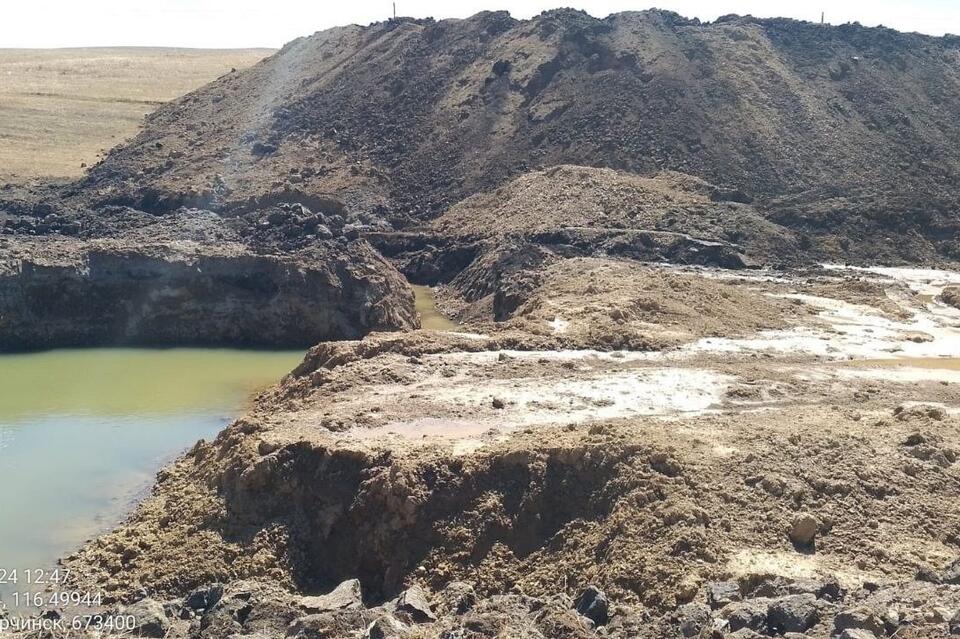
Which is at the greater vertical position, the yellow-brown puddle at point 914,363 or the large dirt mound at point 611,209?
the large dirt mound at point 611,209

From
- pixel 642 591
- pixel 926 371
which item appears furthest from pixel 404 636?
pixel 926 371

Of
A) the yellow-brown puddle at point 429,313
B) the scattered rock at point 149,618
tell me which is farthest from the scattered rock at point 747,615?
the yellow-brown puddle at point 429,313

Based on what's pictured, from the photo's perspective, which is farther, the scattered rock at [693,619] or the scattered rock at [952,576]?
the scattered rock at [952,576]

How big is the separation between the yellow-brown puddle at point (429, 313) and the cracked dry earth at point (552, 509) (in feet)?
24.5

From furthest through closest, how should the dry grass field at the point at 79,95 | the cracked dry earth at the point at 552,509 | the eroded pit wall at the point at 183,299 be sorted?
the dry grass field at the point at 79,95
the eroded pit wall at the point at 183,299
the cracked dry earth at the point at 552,509

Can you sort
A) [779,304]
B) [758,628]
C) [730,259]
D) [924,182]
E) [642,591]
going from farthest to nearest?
1. [924,182]
2. [730,259]
3. [779,304]
4. [642,591]
5. [758,628]

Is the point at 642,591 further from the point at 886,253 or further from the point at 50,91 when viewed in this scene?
the point at 50,91

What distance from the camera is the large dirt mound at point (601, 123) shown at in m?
32.2

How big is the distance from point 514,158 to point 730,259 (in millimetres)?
9896

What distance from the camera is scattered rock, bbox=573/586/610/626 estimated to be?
9.05 metres

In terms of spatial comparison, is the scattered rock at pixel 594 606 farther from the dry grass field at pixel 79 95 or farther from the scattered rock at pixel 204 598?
the dry grass field at pixel 79 95

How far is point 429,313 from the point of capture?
25.4 metres

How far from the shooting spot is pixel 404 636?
828 cm

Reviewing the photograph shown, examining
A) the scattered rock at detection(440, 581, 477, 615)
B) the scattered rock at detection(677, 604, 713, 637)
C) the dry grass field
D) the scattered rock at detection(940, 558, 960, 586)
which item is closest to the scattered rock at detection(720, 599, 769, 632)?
the scattered rock at detection(677, 604, 713, 637)
